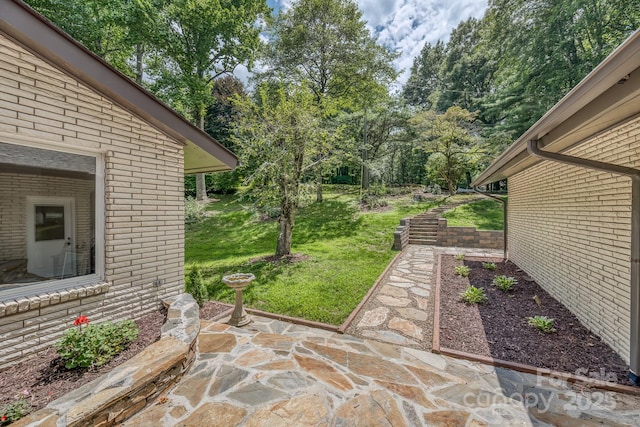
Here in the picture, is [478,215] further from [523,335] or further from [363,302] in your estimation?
[363,302]

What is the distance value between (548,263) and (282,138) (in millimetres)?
6932

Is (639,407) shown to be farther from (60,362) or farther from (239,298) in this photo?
(60,362)

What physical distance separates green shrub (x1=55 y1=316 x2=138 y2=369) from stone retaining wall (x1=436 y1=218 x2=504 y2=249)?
10.5 meters

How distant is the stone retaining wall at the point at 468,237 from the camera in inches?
392

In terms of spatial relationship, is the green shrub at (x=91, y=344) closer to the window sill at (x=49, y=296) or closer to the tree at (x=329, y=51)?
the window sill at (x=49, y=296)

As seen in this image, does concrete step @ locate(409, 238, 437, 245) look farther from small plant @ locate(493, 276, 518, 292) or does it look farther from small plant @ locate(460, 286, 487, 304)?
small plant @ locate(460, 286, 487, 304)

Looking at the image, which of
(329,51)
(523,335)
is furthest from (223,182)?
(523,335)

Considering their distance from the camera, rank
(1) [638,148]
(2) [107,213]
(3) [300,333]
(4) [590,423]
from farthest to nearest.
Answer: (3) [300,333] → (2) [107,213] → (1) [638,148] → (4) [590,423]

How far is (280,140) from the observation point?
24.6 ft

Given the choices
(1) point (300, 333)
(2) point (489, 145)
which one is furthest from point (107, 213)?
(2) point (489, 145)

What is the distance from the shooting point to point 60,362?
243 centimetres

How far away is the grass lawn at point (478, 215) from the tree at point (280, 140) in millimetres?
7629

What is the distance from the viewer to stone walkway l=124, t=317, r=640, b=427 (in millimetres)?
2191

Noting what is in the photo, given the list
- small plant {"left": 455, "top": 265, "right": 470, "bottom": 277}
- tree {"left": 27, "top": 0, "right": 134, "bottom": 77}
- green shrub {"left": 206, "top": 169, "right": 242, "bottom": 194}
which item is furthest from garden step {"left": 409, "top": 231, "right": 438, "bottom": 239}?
tree {"left": 27, "top": 0, "right": 134, "bottom": 77}
